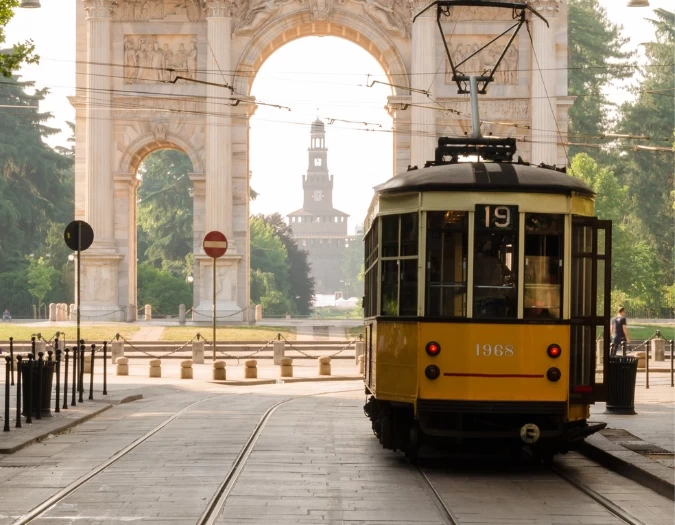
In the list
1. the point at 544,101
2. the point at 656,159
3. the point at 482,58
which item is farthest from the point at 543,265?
Answer: the point at 656,159

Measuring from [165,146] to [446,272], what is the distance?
141 ft

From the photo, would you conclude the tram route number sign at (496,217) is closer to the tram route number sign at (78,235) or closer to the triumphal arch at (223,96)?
the tram route number sign at (78,235)

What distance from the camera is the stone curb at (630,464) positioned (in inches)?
508

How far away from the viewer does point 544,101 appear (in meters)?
53.7

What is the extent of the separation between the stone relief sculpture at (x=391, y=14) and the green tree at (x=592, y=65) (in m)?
39.1

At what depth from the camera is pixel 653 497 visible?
1263cm

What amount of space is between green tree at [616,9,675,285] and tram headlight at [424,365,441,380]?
79.9 meters

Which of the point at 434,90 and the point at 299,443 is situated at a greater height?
the point at 434,90

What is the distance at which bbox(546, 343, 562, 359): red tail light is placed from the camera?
13969 millimetres

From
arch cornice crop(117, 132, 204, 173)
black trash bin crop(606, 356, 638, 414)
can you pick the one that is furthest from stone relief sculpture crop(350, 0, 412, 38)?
black trash bin crop(606, 356, 638, 414)

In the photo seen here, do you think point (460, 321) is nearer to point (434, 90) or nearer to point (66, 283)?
point (434, 90)

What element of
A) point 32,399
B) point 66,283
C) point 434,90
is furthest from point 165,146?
point 32,399

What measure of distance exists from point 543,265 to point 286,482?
323 cm

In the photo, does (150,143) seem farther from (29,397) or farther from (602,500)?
(602,500)
